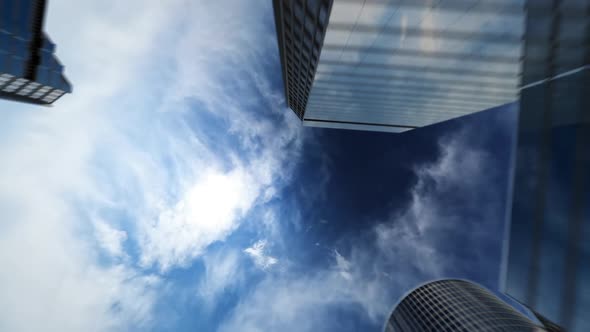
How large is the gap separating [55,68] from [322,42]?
134 feet

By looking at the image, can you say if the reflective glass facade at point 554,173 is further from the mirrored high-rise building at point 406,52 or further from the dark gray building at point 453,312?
the dark gray building at point 453,312

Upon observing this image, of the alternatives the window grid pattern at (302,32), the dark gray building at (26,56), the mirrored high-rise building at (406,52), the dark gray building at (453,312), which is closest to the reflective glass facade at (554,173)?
the mirrored high-rise building at (406,52)

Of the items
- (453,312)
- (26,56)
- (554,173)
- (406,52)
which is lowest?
(453,312)

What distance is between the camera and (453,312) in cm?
9912

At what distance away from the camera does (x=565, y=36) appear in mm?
9289

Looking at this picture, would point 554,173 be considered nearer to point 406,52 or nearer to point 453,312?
point 406,52

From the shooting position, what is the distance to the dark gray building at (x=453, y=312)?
89.8m

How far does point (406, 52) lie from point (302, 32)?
11782mm

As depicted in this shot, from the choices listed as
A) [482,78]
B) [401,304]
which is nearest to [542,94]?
[482,78]

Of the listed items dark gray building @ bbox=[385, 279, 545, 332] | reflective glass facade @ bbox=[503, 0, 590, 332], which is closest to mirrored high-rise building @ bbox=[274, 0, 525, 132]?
reflective glass facade @ bbox=[503, 0, 590, 332]

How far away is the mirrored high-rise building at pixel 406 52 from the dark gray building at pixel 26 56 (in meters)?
29.2

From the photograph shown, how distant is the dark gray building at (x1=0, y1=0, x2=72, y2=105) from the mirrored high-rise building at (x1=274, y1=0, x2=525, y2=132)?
29.2m

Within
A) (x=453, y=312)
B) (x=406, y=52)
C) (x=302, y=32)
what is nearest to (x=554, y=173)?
(x=406, y=52)

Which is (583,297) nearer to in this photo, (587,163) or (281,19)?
(587,163)
